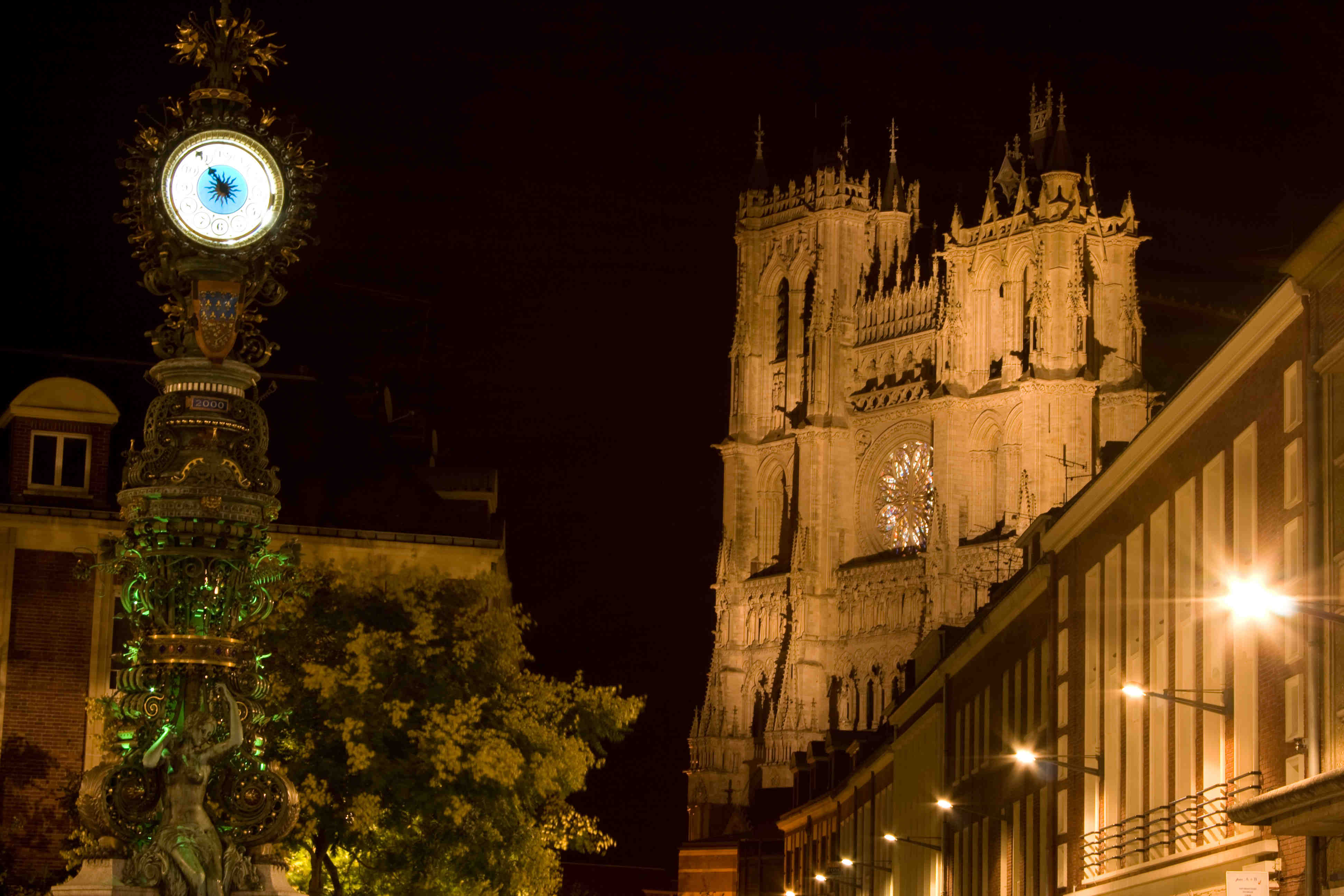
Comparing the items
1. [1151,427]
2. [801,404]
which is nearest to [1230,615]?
[1151,427]

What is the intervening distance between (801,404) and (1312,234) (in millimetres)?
100552

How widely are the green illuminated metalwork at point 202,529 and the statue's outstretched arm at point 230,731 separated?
0.01 m

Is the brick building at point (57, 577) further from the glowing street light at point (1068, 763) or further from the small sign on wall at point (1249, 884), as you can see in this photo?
the small sign on wall at point (1249, 884)

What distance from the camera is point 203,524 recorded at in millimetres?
15477

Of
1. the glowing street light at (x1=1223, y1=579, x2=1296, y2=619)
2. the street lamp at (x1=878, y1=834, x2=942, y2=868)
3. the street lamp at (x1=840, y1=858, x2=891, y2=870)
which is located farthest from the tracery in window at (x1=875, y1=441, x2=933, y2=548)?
the glowing street light at (x1=1223, y1=579, x2=1296, y2=619)

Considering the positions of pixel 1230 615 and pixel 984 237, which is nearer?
pixel 1230 615

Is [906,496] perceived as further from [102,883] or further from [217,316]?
[102,883]

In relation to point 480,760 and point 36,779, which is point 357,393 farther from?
point 480,760

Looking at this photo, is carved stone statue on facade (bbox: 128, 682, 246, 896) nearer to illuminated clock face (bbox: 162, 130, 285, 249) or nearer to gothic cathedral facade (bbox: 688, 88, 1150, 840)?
illuminated clock face (bbox: 162, 130, 285, 249)

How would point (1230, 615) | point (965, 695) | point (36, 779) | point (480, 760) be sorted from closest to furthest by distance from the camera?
point (1230, 615), point (480, 760), point (36, 779), point (965, 695)

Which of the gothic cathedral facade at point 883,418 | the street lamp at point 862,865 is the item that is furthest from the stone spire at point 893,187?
the street lamp at point 862,865

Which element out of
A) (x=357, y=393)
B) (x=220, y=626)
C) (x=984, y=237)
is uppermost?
(x=984, y=237)

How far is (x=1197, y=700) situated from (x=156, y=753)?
1413cm

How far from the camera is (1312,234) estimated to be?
21.3 m
